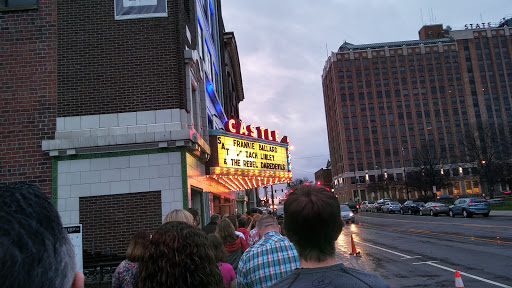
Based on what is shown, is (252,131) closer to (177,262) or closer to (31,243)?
(177,262)

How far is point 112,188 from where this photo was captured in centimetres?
1120

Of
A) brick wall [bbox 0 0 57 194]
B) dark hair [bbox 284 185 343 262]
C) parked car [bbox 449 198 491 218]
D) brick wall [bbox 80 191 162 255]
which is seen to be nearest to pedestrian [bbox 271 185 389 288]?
dark hair [bbox 284 185 343 262]

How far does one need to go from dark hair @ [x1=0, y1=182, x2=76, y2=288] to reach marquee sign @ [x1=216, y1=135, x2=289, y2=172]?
1385 centimetres

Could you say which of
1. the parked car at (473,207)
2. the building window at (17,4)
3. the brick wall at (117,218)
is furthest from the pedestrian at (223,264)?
the parked car at (473,207)

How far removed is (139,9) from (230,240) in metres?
9.44

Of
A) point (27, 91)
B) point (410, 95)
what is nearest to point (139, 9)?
point (27, 91)

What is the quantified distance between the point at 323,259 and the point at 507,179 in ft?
197

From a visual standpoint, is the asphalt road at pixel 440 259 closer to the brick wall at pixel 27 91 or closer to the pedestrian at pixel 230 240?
the pedestrian at pixel 230 240

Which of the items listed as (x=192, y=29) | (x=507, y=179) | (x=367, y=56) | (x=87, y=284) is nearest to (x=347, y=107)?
(x=367, y=56)

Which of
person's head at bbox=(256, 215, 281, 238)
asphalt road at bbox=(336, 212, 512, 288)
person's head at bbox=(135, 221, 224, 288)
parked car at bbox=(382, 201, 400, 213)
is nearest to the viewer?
person's head at bbox=(135, 221, 224, 288)

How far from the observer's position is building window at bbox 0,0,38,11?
1205cm

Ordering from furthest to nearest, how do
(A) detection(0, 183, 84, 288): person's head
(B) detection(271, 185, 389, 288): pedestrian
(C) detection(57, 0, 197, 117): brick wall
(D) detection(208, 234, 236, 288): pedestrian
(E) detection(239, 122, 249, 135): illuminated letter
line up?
(E) detection(239, 122, 249, 135): illuminated letter → (C) detection(57, 0, 197, 117): brick wall → (D) detection(208, 234, 236, 288): pedestrian → (B) detection(271, 185, 389, 288): pedestrian → (A) detection(0, 183, 84, 288): person's head

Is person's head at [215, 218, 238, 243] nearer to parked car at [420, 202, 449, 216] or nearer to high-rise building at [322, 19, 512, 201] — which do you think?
parked car at [420, 202, 449, 216]

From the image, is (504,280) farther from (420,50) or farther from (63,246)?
(420,50)
